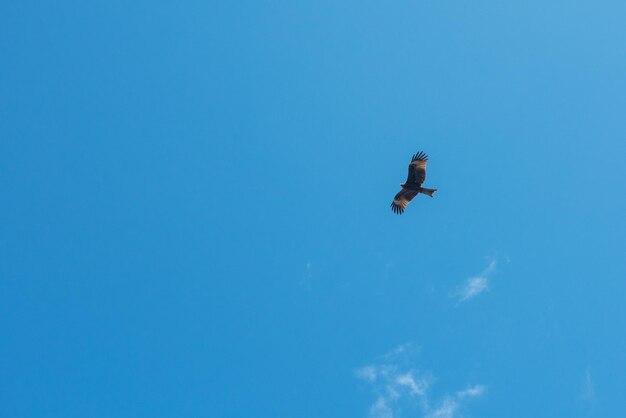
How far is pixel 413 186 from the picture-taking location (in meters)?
46.9

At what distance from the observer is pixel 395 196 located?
158ft

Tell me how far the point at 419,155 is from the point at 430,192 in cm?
271

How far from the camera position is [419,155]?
45.8 m

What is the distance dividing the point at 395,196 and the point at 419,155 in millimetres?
3888

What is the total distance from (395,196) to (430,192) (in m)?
2.94

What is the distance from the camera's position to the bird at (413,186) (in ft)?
150

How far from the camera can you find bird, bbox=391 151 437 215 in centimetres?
4581

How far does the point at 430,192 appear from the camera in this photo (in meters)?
46.2
